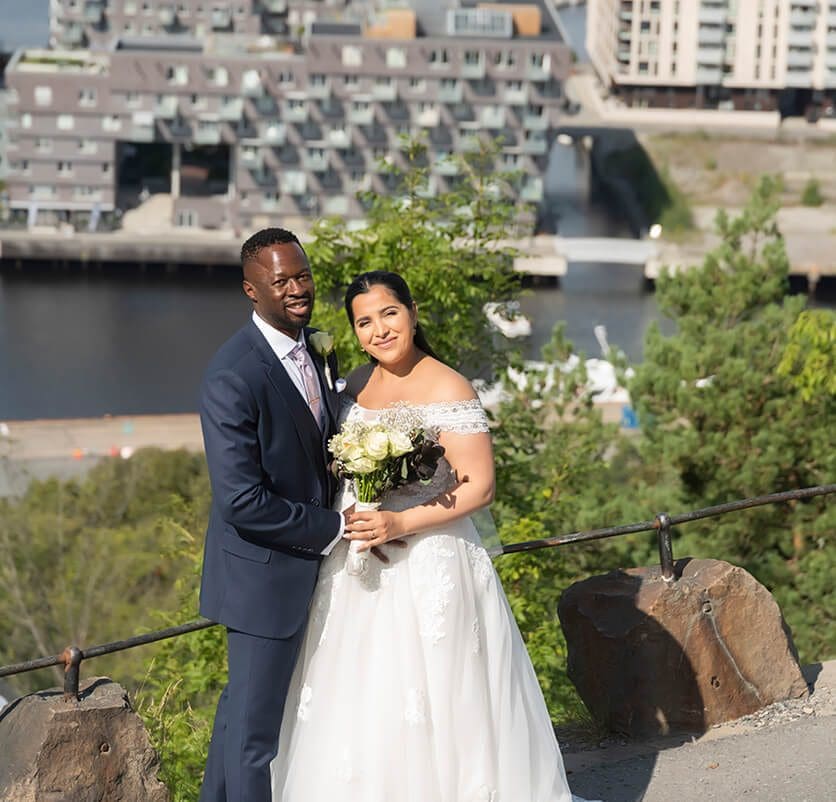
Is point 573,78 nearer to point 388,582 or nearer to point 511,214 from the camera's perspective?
point 511,214

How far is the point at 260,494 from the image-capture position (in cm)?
410

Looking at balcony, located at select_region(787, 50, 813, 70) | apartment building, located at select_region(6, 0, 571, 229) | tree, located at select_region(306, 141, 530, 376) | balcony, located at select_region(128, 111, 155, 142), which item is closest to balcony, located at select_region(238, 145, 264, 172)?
apartment building, located at select_region(6, 0, 571, 229)

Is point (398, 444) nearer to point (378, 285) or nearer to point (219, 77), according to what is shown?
point (378, 285)

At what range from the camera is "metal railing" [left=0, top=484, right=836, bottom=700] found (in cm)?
428

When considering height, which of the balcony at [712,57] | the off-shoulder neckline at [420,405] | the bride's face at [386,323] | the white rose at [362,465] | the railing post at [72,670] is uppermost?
the balcony at [712,57]

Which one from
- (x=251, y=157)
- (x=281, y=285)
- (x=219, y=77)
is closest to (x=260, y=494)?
(x=281, y=285)

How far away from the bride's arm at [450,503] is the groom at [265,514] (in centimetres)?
8

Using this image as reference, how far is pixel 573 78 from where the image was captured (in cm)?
10338

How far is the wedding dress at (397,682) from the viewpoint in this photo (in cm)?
438

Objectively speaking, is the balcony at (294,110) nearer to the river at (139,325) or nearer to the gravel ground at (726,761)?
the river at (139,325)

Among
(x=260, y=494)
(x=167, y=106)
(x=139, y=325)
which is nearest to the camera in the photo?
(x=260, y=494)

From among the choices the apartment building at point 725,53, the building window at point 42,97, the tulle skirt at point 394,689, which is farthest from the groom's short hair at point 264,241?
the apartment building at point 725,53

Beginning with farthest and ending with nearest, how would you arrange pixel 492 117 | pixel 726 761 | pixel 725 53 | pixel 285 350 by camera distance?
1. pixel 725 53
2. pixel 492 117
3. pixel 726 761
4. pixel 285 350

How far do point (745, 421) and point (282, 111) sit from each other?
63978 mm
